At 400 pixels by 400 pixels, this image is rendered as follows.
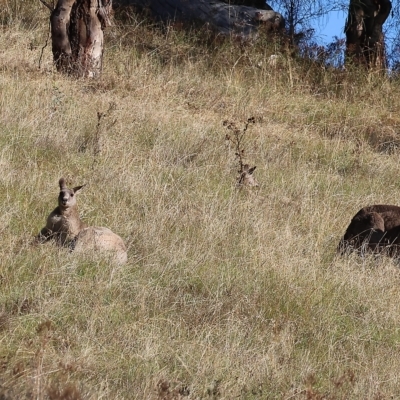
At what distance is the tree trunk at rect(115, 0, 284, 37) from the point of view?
15664mm

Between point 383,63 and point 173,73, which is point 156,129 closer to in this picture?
point 173,73

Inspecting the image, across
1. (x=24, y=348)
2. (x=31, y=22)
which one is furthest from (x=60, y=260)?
(x=31, y=22)

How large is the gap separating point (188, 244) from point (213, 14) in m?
9.96

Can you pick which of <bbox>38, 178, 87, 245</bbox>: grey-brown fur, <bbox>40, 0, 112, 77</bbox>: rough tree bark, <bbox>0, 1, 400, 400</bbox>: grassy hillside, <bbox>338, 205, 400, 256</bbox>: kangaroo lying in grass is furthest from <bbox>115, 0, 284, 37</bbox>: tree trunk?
<bbox>38, 178, 87, 245</bbox>: grey-brown fur

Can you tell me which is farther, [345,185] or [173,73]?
[173,73]

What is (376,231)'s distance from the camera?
25.7ft

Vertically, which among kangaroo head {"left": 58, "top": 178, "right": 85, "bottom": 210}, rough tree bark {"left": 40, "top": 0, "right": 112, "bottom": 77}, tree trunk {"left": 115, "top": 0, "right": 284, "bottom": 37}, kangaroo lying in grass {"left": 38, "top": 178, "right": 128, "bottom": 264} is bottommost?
kangaroo lying in grass {"left": 38, "top": 178, "right": 128, "bottom": 264}

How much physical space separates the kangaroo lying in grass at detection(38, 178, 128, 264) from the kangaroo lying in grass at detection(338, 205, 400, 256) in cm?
222

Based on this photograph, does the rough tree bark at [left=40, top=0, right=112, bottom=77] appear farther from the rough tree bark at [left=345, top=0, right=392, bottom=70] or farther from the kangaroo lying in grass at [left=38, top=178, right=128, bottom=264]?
the kangaroo lying in grass at [left=38, top=178, right=128, bottom=264]

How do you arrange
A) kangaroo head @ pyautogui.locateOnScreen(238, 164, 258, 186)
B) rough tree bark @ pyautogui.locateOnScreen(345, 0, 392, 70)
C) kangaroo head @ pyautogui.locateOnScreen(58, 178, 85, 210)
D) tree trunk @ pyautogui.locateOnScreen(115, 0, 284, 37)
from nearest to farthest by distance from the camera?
kangaroo head @ pyautogui.locateOnScreen(58, 178, 85, 210) < kangaroo head @ pyautogui.locateOnScreen(238, 164, 258, 186) < tree trunk @ pyautogui.locateOnScreen(115, 0, 284, 37) < rough tree bark @ pyautogui.locateOnScreen(345, 0, 392, 70)

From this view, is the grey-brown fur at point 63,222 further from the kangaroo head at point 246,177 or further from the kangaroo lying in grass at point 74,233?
the kangaroo head at point 246,177

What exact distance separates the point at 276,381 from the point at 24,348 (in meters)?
1.40

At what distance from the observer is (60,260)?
587 cm

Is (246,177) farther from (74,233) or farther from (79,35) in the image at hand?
(79,35)
